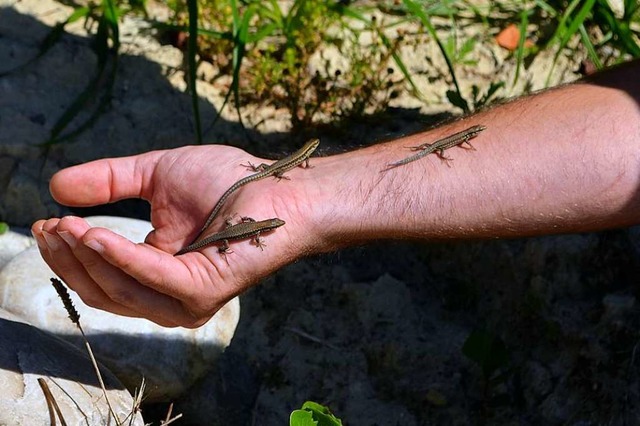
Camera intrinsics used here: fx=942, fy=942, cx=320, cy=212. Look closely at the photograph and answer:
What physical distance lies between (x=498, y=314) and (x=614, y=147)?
56.3 inches

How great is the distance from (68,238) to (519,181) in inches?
68.5

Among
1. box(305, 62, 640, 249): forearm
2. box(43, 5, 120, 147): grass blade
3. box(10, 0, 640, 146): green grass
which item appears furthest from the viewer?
box(10, 0, 640, 146): green grass

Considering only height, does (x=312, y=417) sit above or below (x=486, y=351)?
above

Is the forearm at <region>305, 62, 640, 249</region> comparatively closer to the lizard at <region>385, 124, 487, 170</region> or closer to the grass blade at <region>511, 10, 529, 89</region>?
the lizard at <region>385, 124, 487, 170</region>

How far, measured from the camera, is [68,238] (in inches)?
133

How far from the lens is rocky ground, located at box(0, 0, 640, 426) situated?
14.7ft

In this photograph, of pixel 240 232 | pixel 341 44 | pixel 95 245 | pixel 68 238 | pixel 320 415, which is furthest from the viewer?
pixel 341 44

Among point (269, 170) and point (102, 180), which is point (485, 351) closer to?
point (269, 170)

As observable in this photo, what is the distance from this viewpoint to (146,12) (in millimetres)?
5941

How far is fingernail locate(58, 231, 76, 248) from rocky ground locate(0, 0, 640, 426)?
1408mm

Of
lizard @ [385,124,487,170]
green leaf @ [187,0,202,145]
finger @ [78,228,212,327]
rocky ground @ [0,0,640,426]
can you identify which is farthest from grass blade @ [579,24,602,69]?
finger @ [78,228,212,327]

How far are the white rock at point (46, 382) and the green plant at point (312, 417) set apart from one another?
771mm

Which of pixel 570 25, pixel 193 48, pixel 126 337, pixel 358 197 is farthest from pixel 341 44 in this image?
pixel 126 337

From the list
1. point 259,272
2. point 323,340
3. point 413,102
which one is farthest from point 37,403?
point 413,102
